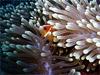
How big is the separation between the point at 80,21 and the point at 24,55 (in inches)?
35.7

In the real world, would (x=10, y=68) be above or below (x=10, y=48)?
below

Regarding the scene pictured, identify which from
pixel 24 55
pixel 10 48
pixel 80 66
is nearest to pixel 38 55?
pixel 24 55

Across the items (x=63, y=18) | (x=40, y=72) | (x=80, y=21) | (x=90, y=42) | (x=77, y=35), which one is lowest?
(x=40, y=72)

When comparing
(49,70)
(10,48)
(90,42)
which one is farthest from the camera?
(10,48)

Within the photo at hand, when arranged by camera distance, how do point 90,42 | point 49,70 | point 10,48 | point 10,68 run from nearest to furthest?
point 90,42 < point 10,68 < point 49,70 < point 10,48

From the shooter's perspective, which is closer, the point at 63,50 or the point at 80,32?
the point at 80,32

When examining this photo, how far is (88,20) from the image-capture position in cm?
163

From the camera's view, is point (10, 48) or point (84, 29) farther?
point (10, 48)

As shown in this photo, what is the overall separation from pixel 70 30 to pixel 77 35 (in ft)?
0.40

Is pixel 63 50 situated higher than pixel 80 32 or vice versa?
pixel 80 32

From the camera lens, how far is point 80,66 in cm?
167

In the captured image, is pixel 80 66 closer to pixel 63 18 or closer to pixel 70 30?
pixel 70 30

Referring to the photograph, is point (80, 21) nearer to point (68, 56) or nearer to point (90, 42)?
point (90, 42)

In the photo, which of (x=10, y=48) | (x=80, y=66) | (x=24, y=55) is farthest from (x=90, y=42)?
(x=10, y=48)
